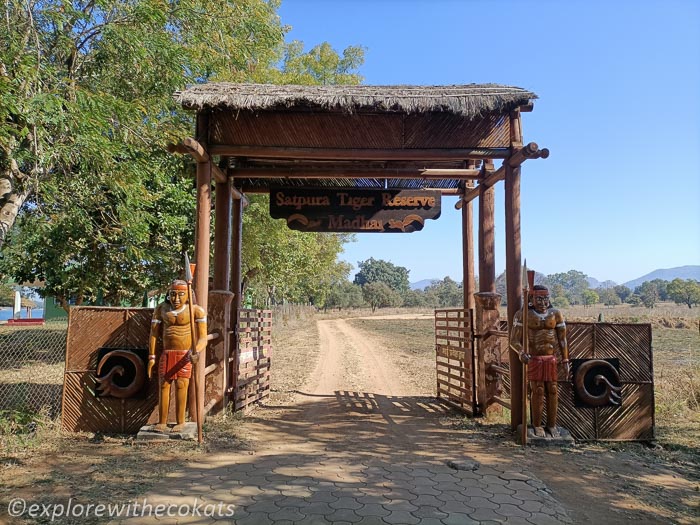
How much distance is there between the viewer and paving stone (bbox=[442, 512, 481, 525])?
3420mm

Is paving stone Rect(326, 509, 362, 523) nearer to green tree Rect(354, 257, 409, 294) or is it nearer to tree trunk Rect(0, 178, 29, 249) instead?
tree trunk Rect(0, 178, 29, 249)

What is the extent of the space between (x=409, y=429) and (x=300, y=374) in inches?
248

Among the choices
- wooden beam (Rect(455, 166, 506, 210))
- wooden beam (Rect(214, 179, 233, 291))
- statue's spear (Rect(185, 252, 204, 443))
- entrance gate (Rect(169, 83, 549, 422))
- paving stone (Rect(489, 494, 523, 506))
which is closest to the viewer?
paving stone (Rect(489, 494, 523, 506))

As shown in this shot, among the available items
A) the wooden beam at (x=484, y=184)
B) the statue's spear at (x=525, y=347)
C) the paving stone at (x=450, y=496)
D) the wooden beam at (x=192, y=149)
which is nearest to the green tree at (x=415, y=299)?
the wooden beam at (x=484, y=184)

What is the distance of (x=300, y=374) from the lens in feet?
41.0

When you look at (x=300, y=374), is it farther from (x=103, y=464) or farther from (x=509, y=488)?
(x=509, y=488)

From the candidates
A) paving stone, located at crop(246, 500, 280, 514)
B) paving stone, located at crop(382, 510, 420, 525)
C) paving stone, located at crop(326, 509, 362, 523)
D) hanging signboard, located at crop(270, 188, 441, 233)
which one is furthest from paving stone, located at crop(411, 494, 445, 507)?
hanging signboard, located at crop(270, 188, 441, 233)

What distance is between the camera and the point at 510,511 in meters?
3.66

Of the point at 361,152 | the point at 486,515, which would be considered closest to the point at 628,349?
the point at 486,515

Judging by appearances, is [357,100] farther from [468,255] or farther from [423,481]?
[423,481]

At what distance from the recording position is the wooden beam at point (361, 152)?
6.43 metres

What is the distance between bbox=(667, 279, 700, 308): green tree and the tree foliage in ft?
257

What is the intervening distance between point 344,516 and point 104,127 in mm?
5058

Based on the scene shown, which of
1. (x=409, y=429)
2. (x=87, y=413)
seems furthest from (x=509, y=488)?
(x=87, y=413)
